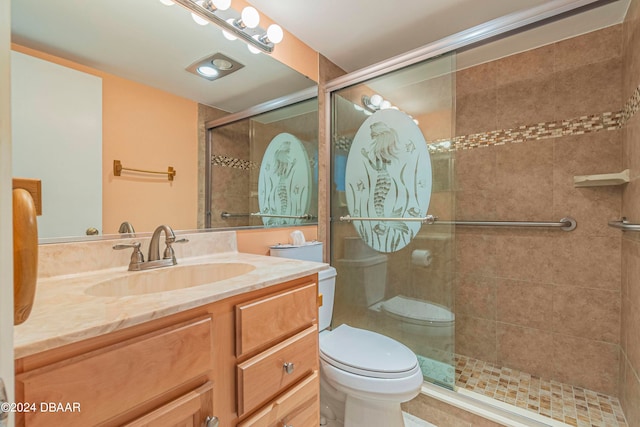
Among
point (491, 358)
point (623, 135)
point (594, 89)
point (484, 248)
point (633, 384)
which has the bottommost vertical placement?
point (491, 358)

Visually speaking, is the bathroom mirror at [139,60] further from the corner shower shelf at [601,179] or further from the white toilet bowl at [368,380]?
the corner shower shelf at [601,179]

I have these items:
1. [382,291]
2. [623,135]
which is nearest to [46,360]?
[382,291]

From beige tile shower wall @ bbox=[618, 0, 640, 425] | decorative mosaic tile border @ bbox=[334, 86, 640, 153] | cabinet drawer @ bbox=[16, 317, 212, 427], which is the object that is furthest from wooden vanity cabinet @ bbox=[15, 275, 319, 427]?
beige tile shower wall @ bbox=[618, 0, 640, 425]

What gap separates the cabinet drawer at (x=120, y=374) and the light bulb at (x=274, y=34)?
141cm

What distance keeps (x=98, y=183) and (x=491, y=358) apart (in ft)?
8.20

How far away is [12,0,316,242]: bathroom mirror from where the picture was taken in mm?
914

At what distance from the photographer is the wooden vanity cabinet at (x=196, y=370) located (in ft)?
1.60

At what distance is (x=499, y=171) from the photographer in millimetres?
1999

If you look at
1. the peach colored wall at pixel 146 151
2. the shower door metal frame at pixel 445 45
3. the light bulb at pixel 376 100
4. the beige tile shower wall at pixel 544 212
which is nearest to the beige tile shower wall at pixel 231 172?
the peach colored wall at pixel 146 151

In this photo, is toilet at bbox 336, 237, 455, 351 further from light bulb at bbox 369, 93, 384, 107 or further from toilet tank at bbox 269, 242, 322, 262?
light bulb at bbox 369, 93, 384, 107

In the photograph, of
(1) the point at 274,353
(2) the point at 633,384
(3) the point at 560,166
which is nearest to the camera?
(1) the point at 274,353

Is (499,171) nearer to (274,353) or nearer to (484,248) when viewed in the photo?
(484,248)

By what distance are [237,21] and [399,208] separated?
129 cm

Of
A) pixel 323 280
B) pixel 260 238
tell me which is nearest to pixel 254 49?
pixel 260 238
